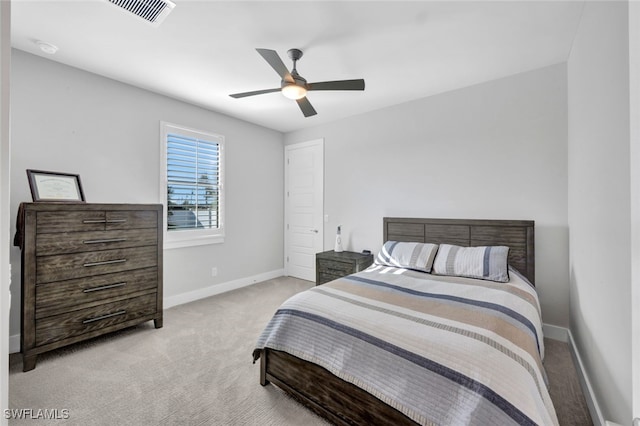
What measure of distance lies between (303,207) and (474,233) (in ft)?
8.89

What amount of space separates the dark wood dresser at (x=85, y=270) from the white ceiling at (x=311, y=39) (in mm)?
1408

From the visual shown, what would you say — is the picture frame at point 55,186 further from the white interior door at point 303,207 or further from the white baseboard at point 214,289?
the white interior door at point 303,207

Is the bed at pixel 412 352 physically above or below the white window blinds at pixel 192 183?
below

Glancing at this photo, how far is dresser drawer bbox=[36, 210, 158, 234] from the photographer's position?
2250 millimetres

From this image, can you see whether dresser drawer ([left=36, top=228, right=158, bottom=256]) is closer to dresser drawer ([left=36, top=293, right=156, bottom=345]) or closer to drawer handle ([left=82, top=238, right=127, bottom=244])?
drawer handle ([left=82, top=238, right=127, bottom=244])

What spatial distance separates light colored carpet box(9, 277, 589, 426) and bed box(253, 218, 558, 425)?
0.23 m

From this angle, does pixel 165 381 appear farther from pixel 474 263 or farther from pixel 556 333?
pixel 556 333

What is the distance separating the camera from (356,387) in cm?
151

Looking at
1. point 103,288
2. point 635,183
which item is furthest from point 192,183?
point 635,183

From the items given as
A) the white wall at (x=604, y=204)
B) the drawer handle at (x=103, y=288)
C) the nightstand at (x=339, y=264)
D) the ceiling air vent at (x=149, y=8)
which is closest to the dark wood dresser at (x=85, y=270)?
the drawer handle at (x=103, y=288)

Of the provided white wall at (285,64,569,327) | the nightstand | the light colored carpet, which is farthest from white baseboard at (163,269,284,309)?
white wall at (285,64,569,327)

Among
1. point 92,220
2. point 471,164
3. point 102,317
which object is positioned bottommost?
point 102,317

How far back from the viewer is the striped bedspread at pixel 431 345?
1.19 m

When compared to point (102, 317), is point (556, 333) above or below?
below
